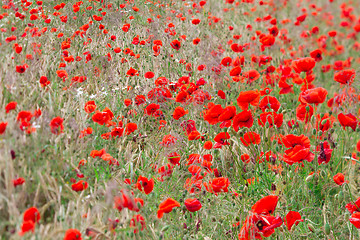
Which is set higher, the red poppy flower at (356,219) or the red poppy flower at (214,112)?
the red poppy flower at (214,112)

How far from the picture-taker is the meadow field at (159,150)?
1.58 meters

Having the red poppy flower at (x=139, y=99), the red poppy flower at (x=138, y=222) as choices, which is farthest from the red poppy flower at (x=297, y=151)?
the red poppy flower at (x=139, y=99)

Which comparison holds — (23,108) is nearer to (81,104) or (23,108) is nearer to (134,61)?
(81,104)

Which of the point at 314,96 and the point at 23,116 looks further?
the point at 314,96

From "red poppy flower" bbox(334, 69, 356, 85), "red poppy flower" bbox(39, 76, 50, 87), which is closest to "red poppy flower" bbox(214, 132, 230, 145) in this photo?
"red poppy flower" bbox(334, 69, 356, 85)

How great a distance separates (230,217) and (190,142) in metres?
0.95

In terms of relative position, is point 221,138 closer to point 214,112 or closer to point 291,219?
point 214,112

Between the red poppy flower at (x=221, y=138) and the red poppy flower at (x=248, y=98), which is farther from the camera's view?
the red poppy flower at (x=221, y=138)

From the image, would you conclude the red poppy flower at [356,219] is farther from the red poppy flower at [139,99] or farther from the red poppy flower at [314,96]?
the red poppy flower at [139,99]

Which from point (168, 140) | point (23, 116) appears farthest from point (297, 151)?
point (23, 116)

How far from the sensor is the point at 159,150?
2547mm

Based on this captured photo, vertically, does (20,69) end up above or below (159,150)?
above

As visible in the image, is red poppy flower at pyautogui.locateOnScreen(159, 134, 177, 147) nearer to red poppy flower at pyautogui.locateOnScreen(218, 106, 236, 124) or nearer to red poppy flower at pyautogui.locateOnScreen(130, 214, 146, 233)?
red poppy flower at pyautogui.locateOnScreen(218, 106, 236, 124)

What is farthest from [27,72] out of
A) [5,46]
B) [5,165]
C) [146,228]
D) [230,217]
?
[230,217]
